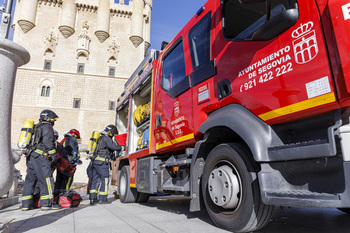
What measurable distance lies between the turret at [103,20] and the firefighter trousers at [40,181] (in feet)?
93.9

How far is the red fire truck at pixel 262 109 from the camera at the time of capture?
1873 millimetres

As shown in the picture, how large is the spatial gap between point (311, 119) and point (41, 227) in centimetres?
333

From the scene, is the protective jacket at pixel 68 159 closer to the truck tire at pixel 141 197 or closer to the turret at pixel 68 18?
the truck tire at pixel 141 197

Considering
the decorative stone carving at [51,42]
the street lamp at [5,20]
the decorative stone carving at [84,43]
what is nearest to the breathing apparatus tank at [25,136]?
the street lamp at [5,20]

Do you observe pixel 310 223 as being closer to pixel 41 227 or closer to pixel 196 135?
pixel 196 135

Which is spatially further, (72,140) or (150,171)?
(72,140)

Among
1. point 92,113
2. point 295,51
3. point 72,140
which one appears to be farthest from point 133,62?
point 295,51

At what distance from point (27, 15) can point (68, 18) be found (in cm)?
436

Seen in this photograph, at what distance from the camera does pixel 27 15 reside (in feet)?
95.3

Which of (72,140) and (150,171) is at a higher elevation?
(72,140)

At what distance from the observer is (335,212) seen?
389cm

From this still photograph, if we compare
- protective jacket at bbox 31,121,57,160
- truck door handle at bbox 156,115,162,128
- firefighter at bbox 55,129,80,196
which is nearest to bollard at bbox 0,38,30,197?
truck door handle at bbox 156,115,162,128

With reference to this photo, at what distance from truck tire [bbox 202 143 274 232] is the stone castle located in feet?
92.5

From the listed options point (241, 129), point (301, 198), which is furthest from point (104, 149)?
point (301, 198)
